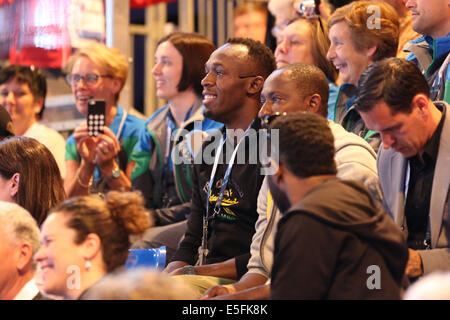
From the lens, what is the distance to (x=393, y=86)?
267cm

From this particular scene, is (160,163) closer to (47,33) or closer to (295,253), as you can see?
(47,33)

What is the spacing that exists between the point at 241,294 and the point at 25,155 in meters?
1.23

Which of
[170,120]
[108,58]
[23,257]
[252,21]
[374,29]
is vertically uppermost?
[252,21]

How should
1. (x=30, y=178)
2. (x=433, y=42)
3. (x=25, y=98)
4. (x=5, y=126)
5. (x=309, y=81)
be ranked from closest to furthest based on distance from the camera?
1. (x=309, y=81)
2. (x=30, y=178)
3. (x=433, y=42)
4. (x=5, y=126)
5. (x=25, y=98)

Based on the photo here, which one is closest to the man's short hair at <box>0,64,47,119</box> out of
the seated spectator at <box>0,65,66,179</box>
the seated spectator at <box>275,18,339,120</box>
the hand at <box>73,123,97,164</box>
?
the seated spectator at <box>0,65,66,179</box>

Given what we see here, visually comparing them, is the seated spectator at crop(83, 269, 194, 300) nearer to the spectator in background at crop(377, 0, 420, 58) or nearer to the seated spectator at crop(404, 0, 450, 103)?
the seated spectator at crop(404, 0, 450, 103)

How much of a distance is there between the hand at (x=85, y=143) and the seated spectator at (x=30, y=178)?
3.88ft

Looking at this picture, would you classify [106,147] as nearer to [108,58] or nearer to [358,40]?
[108,58]

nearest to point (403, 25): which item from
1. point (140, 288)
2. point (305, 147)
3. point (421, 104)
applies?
point (421, 104)

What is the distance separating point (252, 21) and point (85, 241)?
3.71m

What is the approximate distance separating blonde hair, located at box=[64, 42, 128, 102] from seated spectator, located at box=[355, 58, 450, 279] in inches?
105

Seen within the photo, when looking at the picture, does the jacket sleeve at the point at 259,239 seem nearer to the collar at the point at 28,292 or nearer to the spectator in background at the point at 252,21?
the collar at the point at 28,292

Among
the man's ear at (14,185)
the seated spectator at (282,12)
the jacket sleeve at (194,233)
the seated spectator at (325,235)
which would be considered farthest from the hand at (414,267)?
the seated spectator at (282,12)
